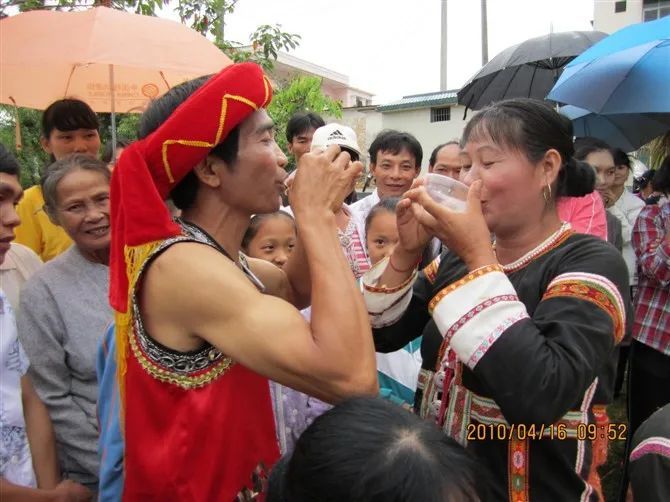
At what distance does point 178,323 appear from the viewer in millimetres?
1438

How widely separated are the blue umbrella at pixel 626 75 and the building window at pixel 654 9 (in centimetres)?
1951

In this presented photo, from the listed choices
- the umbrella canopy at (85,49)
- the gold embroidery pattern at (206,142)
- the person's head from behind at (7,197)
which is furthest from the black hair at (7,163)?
the umbrella canopy at (85,49)

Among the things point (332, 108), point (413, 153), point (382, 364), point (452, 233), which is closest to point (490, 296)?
point (452, 233)

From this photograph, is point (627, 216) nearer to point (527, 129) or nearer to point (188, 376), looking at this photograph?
point (527, 129)

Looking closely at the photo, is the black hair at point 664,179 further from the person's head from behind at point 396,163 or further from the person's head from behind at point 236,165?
the person's head from behind at point 236,165

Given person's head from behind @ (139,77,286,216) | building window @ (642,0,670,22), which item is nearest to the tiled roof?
building window @ (642,0,670,22)

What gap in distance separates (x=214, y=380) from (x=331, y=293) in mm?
386

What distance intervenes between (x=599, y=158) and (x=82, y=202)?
3.72m

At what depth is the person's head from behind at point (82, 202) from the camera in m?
2.46

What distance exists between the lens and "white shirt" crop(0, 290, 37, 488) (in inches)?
74.6

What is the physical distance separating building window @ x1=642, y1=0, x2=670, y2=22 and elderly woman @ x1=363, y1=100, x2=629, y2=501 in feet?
72.0

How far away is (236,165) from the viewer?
1.62 meters

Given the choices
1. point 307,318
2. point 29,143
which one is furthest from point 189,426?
point 29,143

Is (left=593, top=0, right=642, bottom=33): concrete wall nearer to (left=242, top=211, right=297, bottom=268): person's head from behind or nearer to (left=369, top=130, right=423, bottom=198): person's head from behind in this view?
(left=369, top=130, right=423, bottom=198): person's head from behind
